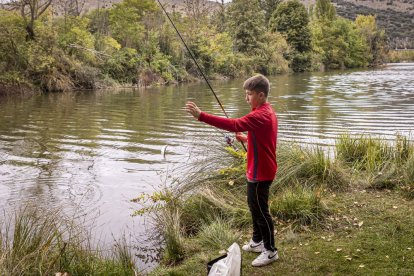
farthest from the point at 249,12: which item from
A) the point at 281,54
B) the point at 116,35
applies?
the point at 116,35

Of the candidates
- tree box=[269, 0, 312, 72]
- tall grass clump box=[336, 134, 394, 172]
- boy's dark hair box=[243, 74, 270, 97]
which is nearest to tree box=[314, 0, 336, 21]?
tree box=[269, 0, 312, 72]

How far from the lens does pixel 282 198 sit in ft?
18.6

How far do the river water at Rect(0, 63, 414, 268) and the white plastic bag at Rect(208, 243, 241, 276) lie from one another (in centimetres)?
245

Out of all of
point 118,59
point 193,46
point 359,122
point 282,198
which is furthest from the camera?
point 193,46

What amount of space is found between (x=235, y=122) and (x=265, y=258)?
4.34 feet

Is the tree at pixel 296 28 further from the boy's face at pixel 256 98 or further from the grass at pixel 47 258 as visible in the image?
the grass at pixel 47 258

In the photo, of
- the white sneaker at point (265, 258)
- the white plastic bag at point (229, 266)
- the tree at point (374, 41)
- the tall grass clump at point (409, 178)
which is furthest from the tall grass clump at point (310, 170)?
the tree at point (374, 41)

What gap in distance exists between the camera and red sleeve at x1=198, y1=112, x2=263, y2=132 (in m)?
4.05

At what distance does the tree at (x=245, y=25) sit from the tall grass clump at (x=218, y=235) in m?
47.0

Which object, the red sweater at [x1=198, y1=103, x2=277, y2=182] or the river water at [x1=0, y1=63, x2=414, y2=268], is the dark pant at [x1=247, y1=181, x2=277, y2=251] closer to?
the red sweater at [x1=198, y1=103, x2=277, y2=182]

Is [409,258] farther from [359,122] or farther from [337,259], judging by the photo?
[359,122]

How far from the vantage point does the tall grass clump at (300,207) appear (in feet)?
17.5

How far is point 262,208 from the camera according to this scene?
443 cm

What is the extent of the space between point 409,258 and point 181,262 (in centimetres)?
215
